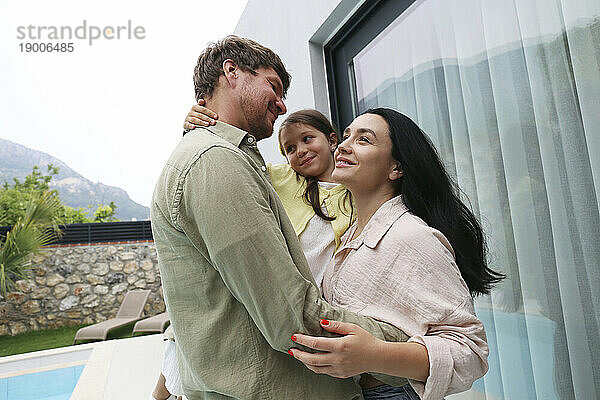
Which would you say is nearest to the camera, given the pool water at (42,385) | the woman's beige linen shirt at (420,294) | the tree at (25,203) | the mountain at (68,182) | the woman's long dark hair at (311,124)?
the woman's beige linen shirt at (420,294)

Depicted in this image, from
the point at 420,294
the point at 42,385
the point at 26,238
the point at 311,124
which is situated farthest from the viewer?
the point at 26,238

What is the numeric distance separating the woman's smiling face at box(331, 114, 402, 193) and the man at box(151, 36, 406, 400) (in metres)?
0.35

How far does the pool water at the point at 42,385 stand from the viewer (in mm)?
5055

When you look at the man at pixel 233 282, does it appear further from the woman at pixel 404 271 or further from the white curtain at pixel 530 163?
the white curtain at pixel 530 163

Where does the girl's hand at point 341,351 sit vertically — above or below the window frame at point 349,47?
below

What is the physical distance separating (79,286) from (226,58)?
9.37 meters

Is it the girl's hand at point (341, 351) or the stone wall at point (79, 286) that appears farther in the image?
the stone wall at point (79, 286)

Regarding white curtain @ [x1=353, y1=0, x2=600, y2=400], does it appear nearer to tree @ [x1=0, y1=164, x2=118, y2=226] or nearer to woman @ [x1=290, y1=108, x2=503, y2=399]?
woman @ [x1=290, y1=108, x2=503, y2=399]

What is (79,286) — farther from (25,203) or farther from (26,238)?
(25,203)

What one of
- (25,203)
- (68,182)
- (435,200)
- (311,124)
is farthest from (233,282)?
(68,182)

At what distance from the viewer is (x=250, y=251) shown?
32.5 inches

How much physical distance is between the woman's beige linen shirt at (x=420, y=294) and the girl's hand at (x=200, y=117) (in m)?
0.54

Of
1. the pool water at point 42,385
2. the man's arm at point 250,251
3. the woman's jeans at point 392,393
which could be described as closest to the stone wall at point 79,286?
the pool water at point 42,385

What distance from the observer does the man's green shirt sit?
0.83 m
